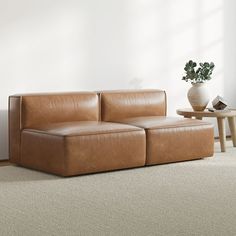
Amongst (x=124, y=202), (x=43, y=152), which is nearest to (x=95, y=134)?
(x=43, y=152)

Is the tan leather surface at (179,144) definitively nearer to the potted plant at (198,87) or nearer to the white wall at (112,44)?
the potted plant at (198,87)

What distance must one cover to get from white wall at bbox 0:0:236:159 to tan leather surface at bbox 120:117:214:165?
0.82 m

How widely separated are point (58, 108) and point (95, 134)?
0.61 metres

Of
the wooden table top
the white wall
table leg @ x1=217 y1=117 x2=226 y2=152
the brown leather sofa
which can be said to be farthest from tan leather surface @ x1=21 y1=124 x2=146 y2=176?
table leg @ x1=217 y1=117 x2=226 y2=152

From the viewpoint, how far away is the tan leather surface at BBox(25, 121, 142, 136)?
15.0 feet

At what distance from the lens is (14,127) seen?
502cm

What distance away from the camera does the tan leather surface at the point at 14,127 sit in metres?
4.96

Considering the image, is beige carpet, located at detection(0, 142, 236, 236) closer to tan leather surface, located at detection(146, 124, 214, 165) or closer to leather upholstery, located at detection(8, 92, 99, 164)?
tan leather surface, located at detection(146, 124, 214, 165)

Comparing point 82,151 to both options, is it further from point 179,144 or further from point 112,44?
point 112,44

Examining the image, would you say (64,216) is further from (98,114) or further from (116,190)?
(98,114)

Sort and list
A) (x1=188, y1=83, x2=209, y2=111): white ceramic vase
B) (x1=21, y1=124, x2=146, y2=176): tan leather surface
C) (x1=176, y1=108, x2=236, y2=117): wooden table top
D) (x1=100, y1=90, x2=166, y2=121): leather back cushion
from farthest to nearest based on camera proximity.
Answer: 1. (x1=188, y1=83, x2=209, y2=111): white ceramic vase
2. (x1=176, y1=108, x2=236, y2=117): wooden table top
3. (x1=100, y1=90, x2=166, y2=121): leather back cushion
4. (x1=21, y1=124, x2=146, y2=176): tan leather surface

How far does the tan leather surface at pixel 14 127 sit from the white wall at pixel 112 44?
24cm

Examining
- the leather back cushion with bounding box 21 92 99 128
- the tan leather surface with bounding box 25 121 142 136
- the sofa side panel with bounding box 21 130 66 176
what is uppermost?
the leather back cushion with bounding box 21 92 99 128

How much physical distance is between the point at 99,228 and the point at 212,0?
13.6 ft
